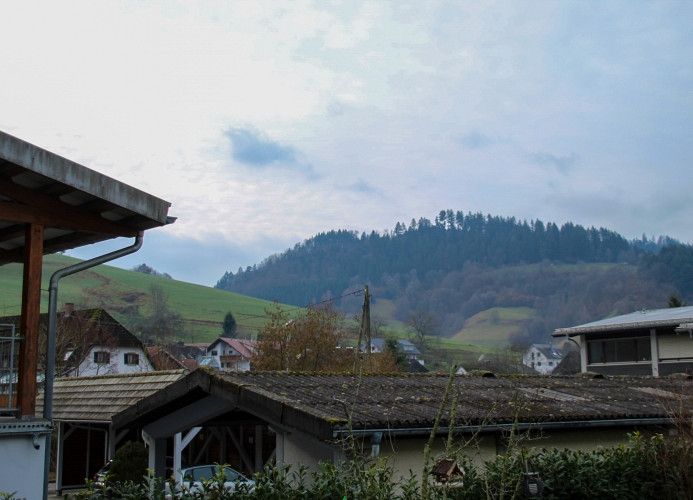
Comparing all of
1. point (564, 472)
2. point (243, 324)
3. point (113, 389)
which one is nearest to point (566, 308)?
point (243, 324)

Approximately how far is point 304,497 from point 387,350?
4045 cm

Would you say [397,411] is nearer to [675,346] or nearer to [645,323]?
[675,346]

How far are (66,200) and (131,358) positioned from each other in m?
49.0

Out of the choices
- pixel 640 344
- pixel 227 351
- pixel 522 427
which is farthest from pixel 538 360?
pixel 522 427

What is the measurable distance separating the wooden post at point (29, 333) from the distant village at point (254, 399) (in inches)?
0.4

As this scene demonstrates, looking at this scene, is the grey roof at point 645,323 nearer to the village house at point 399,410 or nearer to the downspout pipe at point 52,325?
the village house at point 399,410

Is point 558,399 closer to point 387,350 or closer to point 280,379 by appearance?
point 280,379

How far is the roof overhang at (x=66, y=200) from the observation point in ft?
23.2

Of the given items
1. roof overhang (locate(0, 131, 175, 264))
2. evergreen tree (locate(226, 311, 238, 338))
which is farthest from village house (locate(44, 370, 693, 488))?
evergreen tree (locate(226, 311, 238, 338))

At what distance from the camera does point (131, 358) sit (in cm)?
5438

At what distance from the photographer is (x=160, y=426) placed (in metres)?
15.1

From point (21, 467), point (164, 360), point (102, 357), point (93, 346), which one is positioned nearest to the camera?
point (21, 467)

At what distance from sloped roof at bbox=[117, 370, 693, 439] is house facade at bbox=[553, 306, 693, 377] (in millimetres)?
12971

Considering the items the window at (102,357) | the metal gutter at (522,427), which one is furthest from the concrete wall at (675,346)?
the window at (102,357)
